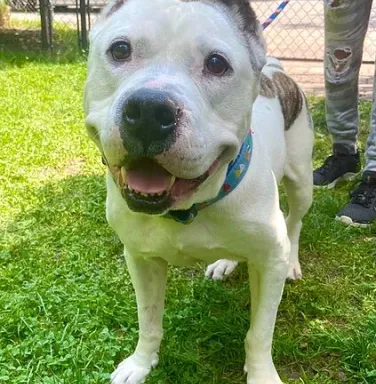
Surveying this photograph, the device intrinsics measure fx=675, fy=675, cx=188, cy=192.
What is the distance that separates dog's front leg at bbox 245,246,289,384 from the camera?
262cm

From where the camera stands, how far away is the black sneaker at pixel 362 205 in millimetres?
4301

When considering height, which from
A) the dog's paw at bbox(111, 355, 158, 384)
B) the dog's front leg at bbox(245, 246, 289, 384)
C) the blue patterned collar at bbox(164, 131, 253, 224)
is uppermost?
the blue patterned collar at bbox(164, 131, 253, 224)

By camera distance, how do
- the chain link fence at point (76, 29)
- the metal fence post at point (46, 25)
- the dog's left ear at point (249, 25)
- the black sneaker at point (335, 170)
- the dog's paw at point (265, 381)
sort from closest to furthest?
the dog's left ear at point (249, 25), the dog's paw at point (265, 381), the black sneaker at point (335, 170), the chain link fence at point (76, 29), the metal fence post at point (46, 25)

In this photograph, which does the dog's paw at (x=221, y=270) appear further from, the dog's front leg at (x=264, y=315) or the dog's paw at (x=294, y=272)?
the dog's front leg at (x=264, y=315)

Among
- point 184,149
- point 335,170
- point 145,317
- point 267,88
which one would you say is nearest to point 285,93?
point 267,88

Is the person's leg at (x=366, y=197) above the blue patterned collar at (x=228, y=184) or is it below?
below

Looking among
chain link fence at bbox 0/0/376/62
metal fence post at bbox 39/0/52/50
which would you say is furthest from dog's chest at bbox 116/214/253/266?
metal fence post at bbox 39/0/52/50

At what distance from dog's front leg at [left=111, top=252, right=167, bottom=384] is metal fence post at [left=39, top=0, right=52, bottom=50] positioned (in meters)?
A: 8.17

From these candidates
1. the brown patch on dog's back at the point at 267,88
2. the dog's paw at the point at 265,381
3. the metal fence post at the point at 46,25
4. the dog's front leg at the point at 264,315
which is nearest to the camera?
the dog's front leg at the point at 264,315

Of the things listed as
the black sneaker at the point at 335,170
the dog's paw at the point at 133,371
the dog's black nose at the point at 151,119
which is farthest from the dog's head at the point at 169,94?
the black sneaker at the point at 335,170

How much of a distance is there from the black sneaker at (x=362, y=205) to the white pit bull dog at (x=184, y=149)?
1588mm

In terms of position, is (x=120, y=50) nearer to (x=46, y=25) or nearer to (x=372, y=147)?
(x=372, y=147)

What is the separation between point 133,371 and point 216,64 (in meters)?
1.43

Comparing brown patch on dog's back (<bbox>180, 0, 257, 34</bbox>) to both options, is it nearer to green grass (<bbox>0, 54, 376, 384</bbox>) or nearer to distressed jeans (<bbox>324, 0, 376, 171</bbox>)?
green grass (<bbox>0, 54, 376, 384</bbox>)
